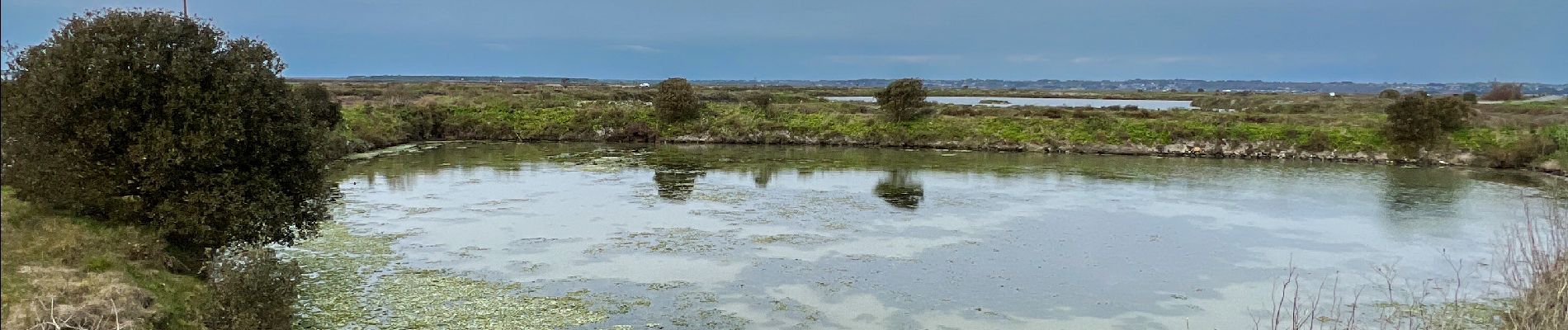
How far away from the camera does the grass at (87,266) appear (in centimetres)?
680

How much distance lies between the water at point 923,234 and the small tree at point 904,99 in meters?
11.2

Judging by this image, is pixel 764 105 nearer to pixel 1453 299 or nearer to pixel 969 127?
pixel 969 127

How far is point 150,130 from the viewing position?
862 cm

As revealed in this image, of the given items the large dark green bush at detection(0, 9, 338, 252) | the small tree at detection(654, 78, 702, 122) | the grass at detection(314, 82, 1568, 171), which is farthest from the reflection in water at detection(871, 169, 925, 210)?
the small tree at detection(654, 78, 702, 122)

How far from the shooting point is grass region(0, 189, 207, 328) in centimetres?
680

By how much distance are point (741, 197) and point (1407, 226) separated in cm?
1285

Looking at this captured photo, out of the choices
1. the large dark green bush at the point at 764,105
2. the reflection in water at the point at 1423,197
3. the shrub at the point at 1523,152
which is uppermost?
the large dark green bush at the point at 764,105

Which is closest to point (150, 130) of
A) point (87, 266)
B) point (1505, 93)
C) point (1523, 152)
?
point (87, 266)

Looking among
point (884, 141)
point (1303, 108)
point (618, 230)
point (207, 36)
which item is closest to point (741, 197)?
point (618, 230)

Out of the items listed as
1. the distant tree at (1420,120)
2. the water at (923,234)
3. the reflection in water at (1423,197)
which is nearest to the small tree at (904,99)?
the water at (923,234)

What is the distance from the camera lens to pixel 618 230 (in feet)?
49.2

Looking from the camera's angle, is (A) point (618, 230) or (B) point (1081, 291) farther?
(A) point (618, 230)

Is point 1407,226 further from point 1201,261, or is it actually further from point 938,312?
point 938,312

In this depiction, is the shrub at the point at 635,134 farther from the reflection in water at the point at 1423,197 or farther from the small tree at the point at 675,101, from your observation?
the reflection in water at the point at 1423,197
